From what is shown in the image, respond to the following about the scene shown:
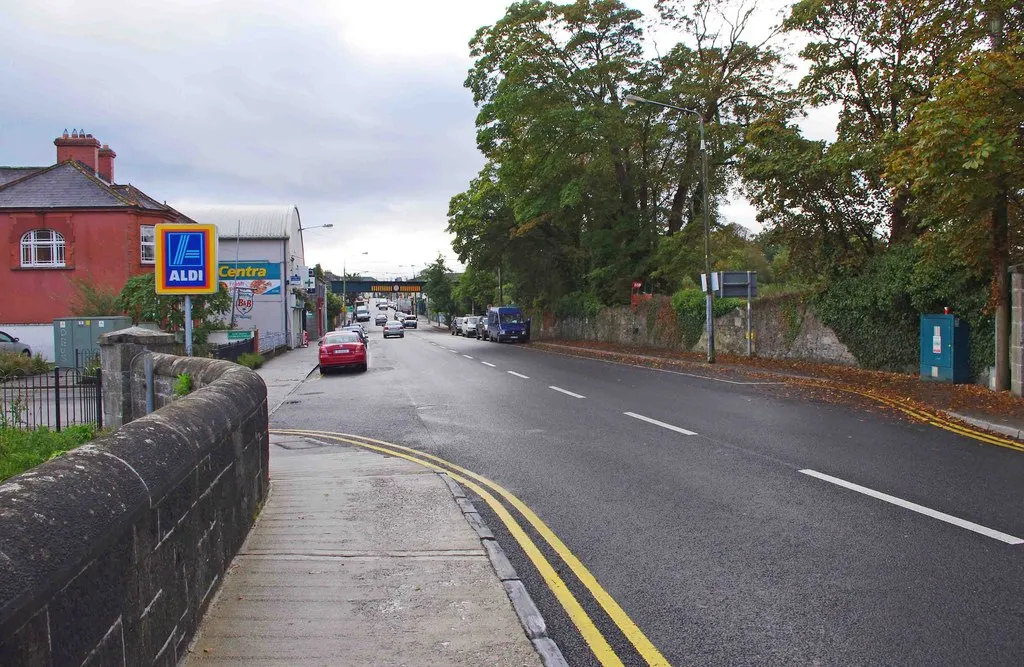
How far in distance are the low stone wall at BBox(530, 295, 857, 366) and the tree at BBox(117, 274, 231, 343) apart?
61.0ft

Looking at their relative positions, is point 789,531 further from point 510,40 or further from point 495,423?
point 510,40

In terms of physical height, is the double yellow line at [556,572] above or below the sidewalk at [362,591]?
below

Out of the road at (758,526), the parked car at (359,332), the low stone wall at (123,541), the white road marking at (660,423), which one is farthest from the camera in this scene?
the parked car at (359,332)

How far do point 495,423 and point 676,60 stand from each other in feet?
79.7

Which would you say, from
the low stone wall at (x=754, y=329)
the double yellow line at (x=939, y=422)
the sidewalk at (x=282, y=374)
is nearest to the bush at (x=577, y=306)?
the low stone wall at (x=754, y=329)

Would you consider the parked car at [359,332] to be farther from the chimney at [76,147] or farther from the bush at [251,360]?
the chimney at [76,147]

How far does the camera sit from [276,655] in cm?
389

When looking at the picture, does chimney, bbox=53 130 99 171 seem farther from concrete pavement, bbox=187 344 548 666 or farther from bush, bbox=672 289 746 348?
concrete pavement, bbox=187 344 548 666

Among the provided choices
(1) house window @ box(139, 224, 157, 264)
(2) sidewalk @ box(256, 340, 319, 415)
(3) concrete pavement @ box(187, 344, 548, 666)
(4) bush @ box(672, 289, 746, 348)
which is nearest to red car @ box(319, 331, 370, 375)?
(2) sidewalk @ box(256, 340, 319, 415)

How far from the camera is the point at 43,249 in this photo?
30.8m

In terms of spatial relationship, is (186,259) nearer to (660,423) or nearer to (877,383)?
(660,423)

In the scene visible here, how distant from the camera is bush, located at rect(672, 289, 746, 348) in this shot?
92.1 ft

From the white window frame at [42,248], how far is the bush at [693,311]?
2596 centimetres

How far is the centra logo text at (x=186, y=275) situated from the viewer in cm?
972
